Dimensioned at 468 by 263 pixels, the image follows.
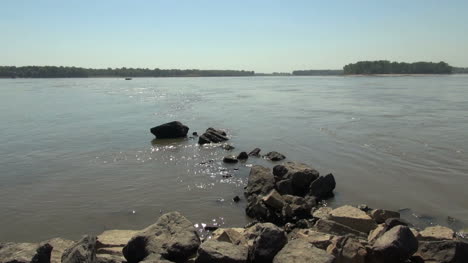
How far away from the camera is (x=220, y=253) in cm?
660

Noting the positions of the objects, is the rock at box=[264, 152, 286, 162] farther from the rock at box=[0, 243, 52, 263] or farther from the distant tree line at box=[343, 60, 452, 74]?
the distant tree line at box=[343, 60, 452, 74]

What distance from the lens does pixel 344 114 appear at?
3177cm

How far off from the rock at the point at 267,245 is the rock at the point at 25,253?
11.3 ft

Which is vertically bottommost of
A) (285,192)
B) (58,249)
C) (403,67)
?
(285,192)

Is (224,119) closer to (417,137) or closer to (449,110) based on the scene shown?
(417,137)

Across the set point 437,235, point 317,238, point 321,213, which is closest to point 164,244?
point 317,238

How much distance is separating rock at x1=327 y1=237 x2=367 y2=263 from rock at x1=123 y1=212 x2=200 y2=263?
2418mm

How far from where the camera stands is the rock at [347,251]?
670cm

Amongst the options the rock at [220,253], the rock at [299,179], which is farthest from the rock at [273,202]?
the rock at [220,253]

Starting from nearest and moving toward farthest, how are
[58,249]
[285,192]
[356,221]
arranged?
[58,249] → [356,221] → [285,192]

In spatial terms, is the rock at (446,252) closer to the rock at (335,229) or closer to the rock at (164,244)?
the rock at (335,229)

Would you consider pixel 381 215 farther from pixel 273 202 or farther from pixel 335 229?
pixel 273 202

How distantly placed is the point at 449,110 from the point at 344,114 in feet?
29.1

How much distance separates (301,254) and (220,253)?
4.29ft
